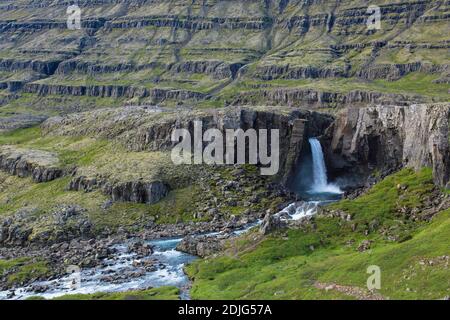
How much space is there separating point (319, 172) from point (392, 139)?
24806 millimetres

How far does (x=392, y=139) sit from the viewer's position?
509 ft

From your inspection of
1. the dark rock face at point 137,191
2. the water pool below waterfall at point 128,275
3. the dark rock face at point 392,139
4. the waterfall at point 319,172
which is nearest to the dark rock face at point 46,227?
the dark rock face at point 137,191

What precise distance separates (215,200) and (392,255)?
228ft

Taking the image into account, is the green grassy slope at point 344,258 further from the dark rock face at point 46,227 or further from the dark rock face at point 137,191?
the dark rock face at point 137,191

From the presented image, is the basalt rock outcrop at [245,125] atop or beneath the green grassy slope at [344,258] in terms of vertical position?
atop

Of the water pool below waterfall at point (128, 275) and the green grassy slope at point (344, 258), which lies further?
the water pool below waterfall at point (128, 275)

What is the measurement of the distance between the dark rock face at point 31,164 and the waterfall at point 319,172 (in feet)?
236

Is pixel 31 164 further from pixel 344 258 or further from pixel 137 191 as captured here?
pixel 344 258

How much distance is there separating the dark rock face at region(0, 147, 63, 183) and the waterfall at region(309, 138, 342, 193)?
71.9 m

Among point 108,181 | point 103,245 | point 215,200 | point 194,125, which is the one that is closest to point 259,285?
point 103,245

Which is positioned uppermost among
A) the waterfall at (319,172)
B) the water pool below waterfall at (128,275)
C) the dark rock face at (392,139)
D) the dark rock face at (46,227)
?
A: the dark rock face at (392,139)

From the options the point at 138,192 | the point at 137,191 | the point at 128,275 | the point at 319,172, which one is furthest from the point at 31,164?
the point at 128,275

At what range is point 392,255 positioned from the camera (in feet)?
283

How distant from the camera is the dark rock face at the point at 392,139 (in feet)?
390
